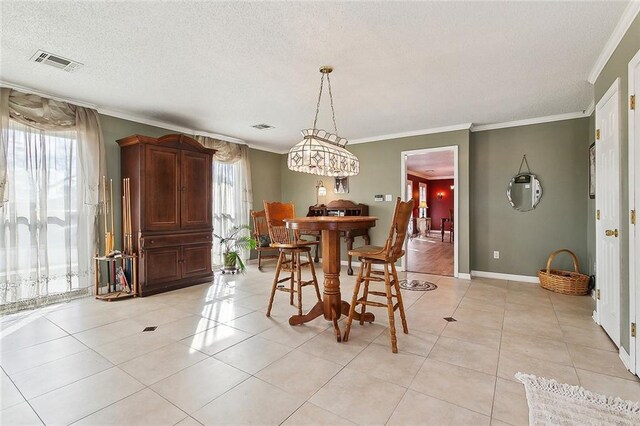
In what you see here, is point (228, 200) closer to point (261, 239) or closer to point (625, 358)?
point (261, 239)

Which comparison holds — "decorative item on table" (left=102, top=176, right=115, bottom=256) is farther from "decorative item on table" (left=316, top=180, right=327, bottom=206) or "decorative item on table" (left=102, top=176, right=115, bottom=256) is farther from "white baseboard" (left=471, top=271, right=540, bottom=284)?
"white baseboard" (left=471, top=271, right=540, bottom=284)

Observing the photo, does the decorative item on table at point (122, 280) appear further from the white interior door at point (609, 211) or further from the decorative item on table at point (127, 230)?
the white interior door at point (609, 211)

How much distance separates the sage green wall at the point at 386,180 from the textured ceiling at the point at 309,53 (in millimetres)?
875

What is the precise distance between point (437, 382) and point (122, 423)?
5.82 ft

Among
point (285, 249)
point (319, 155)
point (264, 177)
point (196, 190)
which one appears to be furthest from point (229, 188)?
point (319, 155)

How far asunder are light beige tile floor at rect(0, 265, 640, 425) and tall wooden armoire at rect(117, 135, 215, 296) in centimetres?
73

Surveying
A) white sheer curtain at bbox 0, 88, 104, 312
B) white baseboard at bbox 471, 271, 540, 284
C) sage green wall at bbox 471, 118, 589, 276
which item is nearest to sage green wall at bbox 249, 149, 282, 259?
white sheer curtain at bbox 0, 88, 104, 312

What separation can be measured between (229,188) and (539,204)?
5.18 metres

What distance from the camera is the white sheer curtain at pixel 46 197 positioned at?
3123mm

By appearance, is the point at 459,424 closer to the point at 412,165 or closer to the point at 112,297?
the point at 112,297

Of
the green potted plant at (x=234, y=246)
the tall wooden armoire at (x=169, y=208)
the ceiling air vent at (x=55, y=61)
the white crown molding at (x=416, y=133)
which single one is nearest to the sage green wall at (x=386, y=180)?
the white crown molding at (x=416, y=133)

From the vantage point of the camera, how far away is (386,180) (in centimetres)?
545

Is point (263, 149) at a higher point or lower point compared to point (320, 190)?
higher

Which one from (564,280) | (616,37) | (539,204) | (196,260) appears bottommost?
(564,280)
